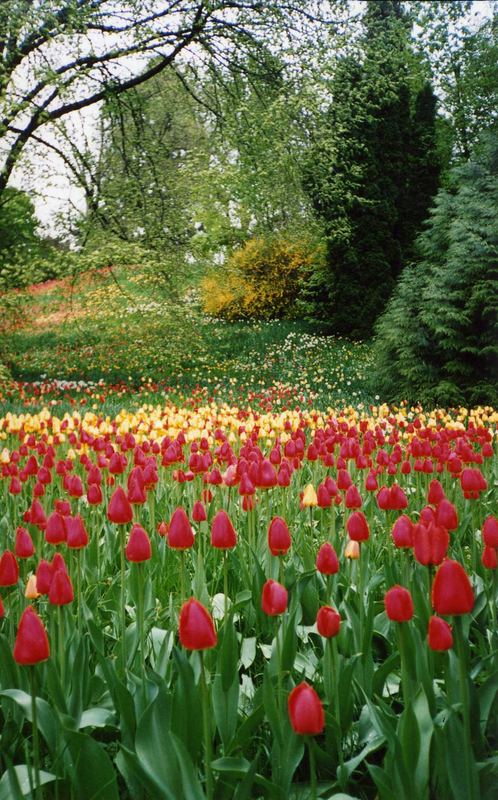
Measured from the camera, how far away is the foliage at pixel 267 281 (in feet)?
60.4

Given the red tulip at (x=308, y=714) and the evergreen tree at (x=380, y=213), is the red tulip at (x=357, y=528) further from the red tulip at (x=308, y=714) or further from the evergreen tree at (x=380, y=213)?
the evergreen tree at (x=380, y=213)

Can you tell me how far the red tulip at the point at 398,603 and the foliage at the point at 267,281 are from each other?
17.1 m

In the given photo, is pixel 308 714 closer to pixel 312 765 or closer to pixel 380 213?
pixel 312 765

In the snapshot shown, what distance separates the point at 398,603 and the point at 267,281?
1809cm

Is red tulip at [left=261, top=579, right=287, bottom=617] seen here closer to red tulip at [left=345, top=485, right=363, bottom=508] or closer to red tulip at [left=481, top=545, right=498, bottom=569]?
red tulip at [left=481, top=545, right=498, bottom=569]

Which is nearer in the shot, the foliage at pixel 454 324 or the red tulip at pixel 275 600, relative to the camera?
the red tulip at pixel 275 600

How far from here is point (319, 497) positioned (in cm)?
224

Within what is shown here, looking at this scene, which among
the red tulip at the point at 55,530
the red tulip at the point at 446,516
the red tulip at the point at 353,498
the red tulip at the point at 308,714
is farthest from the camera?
the red tulip at the point at 353,498

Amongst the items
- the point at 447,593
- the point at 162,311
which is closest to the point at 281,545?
the point at 447,593

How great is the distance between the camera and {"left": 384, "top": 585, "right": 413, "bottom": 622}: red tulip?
1318mm

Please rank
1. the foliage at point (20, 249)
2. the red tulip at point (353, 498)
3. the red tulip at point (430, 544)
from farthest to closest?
the foliage at point (20, 249) < the red tulip at point (353, 498) < the red tulip at point (430, 544)

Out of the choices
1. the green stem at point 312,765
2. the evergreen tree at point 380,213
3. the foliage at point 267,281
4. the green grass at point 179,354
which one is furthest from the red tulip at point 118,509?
the foliage at point 267,281

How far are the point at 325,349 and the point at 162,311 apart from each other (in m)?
4.97

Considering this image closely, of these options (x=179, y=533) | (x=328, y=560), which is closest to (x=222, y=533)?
(x=179, y=533)
